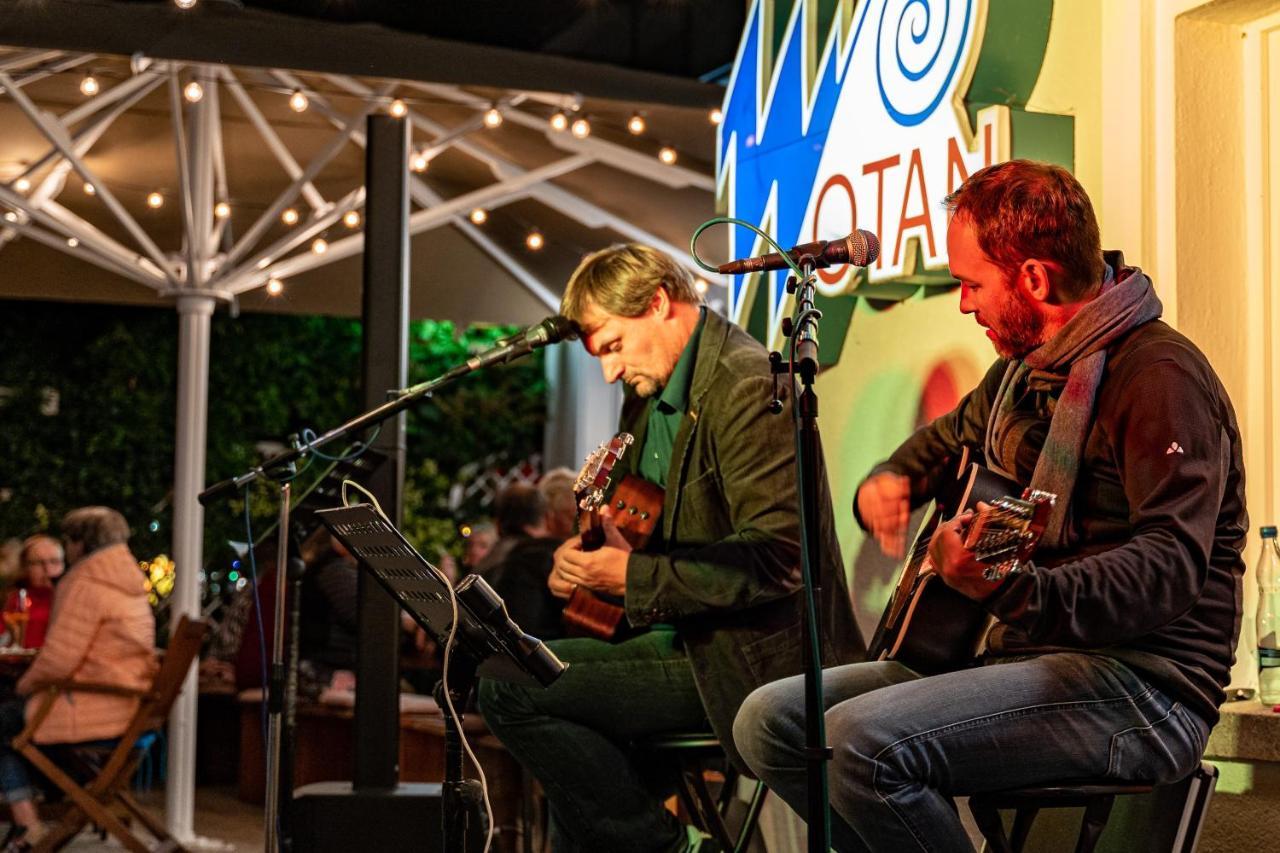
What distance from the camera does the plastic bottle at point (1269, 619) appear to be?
123 inches

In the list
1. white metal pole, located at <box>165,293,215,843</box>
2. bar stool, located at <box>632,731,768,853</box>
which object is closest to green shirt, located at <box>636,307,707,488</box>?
bar stool, located at <box>632,731,768,853</box>

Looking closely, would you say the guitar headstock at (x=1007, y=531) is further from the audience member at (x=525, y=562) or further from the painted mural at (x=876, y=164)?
the audience member at (x=525, y=562)

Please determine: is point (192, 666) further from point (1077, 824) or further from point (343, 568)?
point (1077, 824)

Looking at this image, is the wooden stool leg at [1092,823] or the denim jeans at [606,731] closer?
the wooden stool leg at [1092,823]

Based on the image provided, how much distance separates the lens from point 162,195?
8.27 meters

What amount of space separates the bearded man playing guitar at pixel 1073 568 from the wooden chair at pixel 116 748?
4.09 meters

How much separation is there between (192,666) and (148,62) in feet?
8.08

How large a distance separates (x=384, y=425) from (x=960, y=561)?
126 inches

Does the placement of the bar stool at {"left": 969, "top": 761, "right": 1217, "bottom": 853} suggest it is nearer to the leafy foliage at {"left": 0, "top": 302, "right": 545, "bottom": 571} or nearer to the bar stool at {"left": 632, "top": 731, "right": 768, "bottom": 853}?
the bar stool at {"left": 632, "top": 731, "right": 768, "bottom": 853}

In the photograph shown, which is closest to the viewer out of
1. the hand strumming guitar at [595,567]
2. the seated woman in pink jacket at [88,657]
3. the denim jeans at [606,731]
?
the hand strumming guitar at [595,567]

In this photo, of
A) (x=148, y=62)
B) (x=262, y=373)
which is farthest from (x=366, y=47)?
(x=262, y=373)

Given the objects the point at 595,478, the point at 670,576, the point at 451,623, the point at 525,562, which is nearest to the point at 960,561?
the point at 451,623

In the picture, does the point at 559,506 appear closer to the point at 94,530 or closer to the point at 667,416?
the point at 94,530

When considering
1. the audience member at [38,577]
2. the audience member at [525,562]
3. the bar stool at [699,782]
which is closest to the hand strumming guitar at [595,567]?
the bar stool at [699,782]
